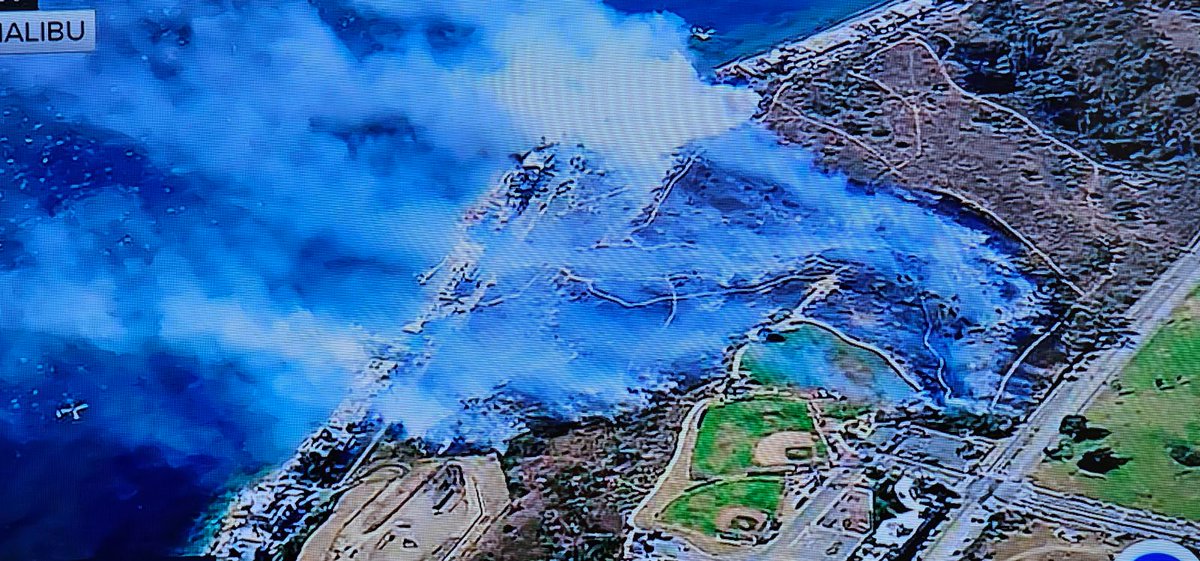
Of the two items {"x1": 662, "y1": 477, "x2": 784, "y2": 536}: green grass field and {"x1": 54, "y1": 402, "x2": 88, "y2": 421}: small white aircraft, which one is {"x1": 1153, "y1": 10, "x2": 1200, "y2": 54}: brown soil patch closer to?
{"x1": 662, "y1": 477, "x2": 784, "y2": 536}: green grass field

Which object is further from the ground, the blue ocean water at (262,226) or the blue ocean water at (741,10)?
the blue ocean water at (741,10)

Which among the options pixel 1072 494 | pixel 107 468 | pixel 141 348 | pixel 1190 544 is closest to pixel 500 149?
pixel 141 348

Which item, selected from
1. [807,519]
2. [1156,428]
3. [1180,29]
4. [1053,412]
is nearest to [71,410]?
[807,519]

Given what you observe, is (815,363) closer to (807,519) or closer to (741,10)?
(807,519)

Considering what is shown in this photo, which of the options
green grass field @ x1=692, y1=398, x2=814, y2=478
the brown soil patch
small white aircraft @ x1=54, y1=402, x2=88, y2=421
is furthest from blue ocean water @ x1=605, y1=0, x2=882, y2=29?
small white aircraft @ x1=54, y1=402, x2=88, y2=421

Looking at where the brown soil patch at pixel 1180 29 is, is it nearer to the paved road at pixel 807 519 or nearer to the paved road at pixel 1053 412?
the paved road at pixel 1053 412

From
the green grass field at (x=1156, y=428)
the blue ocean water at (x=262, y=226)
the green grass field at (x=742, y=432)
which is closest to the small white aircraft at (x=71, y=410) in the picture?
the blue ocean water at (x=262, y=226)
